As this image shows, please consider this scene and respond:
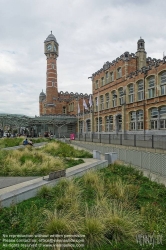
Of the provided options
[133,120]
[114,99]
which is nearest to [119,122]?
[133,120]

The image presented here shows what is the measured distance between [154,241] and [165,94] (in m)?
22.8

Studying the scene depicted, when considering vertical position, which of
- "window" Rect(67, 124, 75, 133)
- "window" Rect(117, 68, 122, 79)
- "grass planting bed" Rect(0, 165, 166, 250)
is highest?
"window" Rect(117, 68, 122, 79)

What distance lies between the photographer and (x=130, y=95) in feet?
107

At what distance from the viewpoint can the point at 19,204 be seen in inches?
Result: 251

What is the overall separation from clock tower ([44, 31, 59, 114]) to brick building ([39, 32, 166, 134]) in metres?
10.4

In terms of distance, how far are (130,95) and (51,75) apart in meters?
28.8

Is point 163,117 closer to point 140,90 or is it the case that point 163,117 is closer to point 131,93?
point 140,90

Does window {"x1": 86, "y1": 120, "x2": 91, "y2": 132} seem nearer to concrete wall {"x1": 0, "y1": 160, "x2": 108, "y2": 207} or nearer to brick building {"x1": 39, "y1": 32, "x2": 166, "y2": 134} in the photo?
brick building {"x1": 39, "y1": 32, "x2": 166, "y2": 134}

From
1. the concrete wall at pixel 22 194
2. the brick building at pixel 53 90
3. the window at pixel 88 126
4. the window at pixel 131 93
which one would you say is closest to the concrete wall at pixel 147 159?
the concrete wall at pixel 22 194

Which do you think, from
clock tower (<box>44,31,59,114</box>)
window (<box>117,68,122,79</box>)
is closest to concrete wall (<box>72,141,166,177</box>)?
window (<box>117,68,122,79</box>)

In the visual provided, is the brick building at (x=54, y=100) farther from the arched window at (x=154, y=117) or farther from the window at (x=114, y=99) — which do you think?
the arched window at (x=154, y=117)

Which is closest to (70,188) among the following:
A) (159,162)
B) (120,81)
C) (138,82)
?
(159,162)

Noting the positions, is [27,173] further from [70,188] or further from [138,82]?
[138,82]

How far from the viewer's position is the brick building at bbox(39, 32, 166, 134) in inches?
1037
